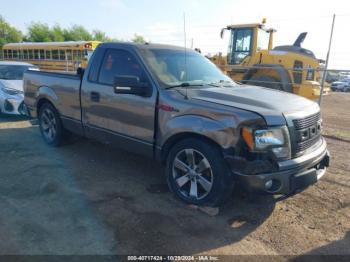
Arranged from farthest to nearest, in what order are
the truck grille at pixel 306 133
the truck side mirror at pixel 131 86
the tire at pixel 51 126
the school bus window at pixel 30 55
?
the school bus window at pixel 30 55 → the tire at pixel 51 126 → the truck side mirror at pixel 131 86 → the truck grille at pixel 306 133

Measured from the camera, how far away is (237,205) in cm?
387

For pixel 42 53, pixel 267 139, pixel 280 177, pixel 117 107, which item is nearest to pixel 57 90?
pixel 117 107

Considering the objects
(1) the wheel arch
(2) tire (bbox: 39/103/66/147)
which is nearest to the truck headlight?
(1) the wheel arch

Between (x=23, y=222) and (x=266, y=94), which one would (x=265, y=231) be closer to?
(x=266, y=94)

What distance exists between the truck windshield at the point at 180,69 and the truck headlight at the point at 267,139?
1.31 m

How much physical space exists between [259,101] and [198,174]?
1.09 m

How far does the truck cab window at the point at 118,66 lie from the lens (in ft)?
14.2

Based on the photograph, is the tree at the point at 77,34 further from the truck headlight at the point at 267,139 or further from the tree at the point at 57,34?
the truck headlight at the point at 267,139

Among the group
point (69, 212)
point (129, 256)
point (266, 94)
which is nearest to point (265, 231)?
point (129, 256)

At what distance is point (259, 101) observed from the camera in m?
→ 3.65

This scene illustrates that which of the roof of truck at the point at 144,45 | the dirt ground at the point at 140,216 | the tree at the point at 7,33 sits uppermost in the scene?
the tree at the point at 7,33

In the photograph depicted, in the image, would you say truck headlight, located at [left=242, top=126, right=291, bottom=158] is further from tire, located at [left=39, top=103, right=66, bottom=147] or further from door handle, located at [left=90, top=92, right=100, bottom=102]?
tire, located at [left=39, top=103, right=66, bottom=147]

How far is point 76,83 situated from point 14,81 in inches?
187

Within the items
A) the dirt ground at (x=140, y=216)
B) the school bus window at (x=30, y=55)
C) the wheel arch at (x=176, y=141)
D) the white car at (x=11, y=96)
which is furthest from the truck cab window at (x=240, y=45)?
the school bus window at (x=30, y=55)
